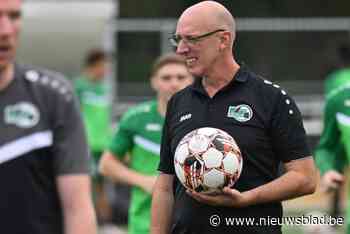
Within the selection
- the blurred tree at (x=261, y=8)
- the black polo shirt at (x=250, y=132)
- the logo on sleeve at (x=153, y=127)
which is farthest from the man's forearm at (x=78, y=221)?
the blurred tree at (x=261, y=8)

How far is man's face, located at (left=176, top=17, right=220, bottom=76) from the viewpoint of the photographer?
5223 mm

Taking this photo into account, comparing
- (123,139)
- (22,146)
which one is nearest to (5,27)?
(22,146)

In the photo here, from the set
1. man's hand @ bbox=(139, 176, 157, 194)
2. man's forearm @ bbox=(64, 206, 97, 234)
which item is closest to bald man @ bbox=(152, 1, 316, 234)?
man's forearm @ bbox=(64, 206, 97, 234)

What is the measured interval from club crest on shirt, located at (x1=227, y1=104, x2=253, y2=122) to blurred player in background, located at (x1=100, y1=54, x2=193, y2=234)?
2.96 metres

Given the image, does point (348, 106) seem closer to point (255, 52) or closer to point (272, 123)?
point (272, 123)

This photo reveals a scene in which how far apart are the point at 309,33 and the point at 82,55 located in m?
5.71

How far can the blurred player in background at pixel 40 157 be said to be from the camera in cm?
462

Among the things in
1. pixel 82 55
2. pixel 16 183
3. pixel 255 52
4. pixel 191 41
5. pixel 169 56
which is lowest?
pixel 82 55

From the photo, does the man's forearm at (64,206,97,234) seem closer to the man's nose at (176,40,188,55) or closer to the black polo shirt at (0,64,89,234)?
the black polo shirt at (0,64,89,234)

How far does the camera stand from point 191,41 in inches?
206

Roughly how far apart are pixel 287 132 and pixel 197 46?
0.57m

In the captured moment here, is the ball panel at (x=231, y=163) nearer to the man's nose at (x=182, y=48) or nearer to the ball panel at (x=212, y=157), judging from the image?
the ball panel at (x=212, y=157)

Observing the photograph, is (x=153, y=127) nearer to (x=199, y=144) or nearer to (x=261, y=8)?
(x=199, y=144)

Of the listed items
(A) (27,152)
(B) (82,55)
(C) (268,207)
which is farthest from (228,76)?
(B) (82,55)
